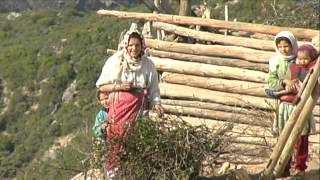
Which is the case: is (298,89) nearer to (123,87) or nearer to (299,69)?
(299,69)

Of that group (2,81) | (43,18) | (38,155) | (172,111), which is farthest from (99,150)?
(43,18)

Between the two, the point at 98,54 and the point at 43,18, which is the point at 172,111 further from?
the point at 43,18

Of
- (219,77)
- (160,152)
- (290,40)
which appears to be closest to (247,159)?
(290,40)

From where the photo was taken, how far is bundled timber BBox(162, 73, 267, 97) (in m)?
7.27

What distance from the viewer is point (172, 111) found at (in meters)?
7.37

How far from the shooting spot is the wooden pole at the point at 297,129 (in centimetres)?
422

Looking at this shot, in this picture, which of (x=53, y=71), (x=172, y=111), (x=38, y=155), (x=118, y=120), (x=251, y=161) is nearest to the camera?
(x=118, y=120)

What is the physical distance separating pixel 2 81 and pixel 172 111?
32657mm

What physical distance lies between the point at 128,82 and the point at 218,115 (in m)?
2.62

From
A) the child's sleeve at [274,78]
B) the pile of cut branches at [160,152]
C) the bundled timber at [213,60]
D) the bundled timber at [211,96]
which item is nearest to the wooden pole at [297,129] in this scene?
the pile of cut branches at [160,152]

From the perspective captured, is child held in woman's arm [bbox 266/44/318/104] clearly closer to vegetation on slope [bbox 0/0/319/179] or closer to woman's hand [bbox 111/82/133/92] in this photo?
woman's hand [bbox 111/82/133/92]

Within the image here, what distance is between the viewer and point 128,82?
4.67m

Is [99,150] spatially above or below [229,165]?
above

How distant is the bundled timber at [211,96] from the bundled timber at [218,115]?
7.9 inches
